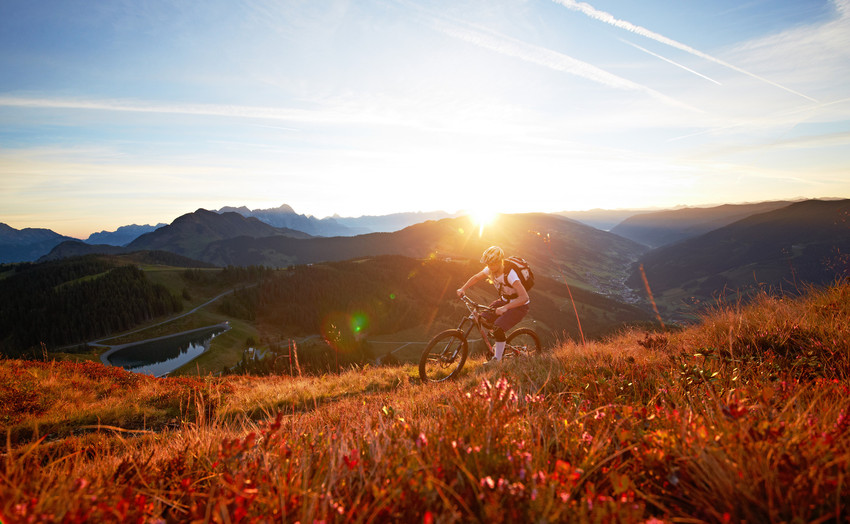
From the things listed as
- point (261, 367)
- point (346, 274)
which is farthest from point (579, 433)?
point (346, 274)

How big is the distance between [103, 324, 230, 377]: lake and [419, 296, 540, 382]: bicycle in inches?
3973

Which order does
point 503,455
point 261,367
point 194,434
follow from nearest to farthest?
point 503,455
point 194,434
point 261,367

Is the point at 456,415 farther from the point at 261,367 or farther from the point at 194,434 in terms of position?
the point at 261,367

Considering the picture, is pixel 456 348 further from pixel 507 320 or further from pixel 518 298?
pixel 518 298

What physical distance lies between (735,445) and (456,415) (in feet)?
6.27

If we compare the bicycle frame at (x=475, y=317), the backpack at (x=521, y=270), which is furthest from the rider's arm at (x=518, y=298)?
the bicycle frame at (x=475, y=317)

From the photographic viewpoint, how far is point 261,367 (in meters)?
69.1

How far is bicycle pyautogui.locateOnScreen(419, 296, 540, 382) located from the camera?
9492 millimetres

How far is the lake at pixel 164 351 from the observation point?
96062 mm

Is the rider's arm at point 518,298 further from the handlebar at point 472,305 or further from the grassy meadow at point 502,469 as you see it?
the grassy meadow at point 502,469

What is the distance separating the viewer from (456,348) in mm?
9883

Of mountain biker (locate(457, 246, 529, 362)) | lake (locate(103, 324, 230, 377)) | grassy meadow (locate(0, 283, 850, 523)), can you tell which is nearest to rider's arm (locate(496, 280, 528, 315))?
mountain biker (locate(457, 246, 529, 362))

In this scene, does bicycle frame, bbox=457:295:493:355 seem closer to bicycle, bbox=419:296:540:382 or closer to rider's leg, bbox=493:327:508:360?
bicycle, bbox=419:296:540:382

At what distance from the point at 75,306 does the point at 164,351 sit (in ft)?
196
